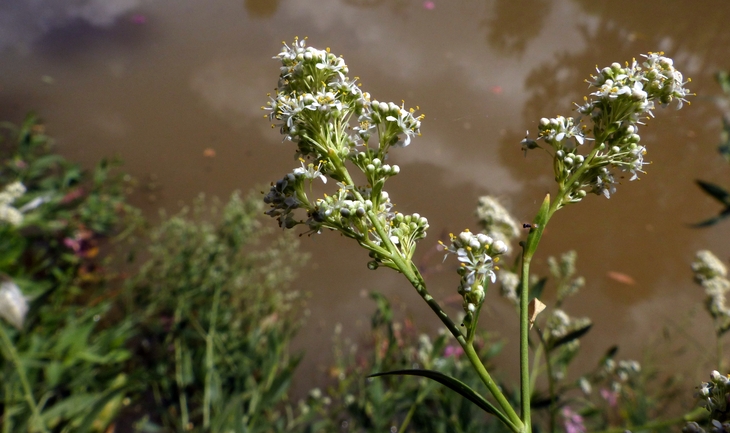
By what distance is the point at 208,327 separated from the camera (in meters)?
2.33

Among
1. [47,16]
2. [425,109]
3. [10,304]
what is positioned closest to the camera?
[10,304]

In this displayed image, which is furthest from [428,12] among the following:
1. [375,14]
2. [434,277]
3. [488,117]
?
[434,277]

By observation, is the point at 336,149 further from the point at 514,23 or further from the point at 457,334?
the point at 514,23

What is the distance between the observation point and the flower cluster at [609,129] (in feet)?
2.39

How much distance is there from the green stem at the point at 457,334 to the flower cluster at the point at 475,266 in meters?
0.05

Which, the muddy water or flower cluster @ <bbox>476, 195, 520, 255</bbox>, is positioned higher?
the muddy water

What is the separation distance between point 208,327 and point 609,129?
214cm

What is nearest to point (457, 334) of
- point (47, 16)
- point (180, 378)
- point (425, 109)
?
point (180, 378)

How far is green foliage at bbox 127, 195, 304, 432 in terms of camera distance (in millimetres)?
2061

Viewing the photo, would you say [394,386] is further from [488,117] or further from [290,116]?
[488,117]

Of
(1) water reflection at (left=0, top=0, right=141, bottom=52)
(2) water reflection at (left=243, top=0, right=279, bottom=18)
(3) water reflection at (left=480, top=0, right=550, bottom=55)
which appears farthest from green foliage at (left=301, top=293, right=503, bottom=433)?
(1) water reflection at (left=0, top=0, right=141, bottom=52)

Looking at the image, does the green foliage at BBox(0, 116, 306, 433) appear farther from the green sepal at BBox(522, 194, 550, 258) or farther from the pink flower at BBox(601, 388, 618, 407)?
the pink flower at BBox(601, 388, 618, 407)

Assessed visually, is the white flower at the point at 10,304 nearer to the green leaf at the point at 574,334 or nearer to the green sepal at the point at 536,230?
the green sepal at the point at 536,230

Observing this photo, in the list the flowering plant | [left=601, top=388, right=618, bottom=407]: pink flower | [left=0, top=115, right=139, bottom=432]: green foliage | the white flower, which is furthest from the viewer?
[left=601, top=388, right=618, bottom=407]: pink flower
